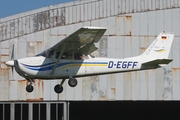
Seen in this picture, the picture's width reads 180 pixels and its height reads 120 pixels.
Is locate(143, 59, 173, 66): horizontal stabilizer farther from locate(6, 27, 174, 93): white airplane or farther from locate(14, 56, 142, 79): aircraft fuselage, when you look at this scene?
locate(14, 56, 142, 79): aircraft fuselage

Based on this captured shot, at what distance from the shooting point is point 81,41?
22250 millimetres

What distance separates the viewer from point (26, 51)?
29250 millimetres

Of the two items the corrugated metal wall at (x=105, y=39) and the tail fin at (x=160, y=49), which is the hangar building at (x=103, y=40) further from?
the tail fin at (x=160, y=49)

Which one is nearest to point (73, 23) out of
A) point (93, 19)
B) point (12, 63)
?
point (93, 19)

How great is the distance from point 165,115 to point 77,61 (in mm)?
19204

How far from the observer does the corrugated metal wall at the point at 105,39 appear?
29.4 meters

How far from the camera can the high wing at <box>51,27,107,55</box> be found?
2082cm

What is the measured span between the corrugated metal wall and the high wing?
652 cm

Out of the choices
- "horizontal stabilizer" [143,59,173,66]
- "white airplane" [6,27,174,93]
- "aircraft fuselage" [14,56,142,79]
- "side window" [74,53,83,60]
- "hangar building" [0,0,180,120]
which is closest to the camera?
"white airplane" [6,27,174,93]

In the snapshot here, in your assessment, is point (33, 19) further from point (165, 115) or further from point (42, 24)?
point (165, 115)

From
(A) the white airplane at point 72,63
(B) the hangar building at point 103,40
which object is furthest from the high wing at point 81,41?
(B) the hangar building at point 103,40

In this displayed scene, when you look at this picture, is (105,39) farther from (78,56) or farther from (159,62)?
(78,56)

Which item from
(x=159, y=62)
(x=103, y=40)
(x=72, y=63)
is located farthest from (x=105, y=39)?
(x=72, y=63)

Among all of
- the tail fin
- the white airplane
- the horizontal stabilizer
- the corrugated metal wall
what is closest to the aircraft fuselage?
the white airplane
